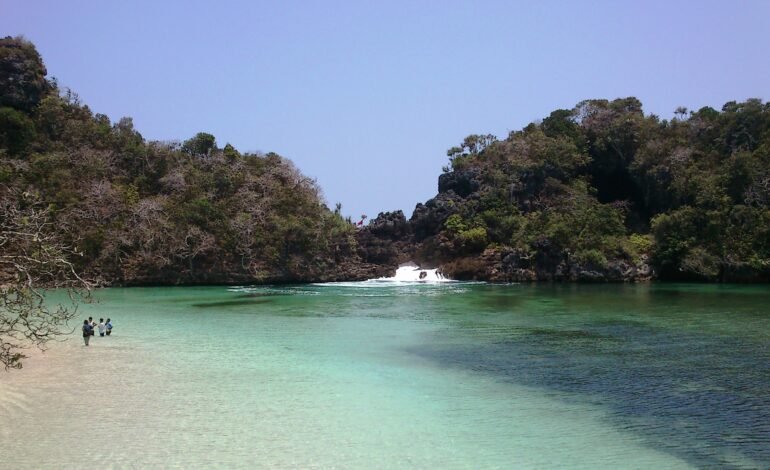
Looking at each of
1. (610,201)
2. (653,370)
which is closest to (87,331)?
→ (653,370)

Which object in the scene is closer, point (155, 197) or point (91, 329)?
point (91, 329)

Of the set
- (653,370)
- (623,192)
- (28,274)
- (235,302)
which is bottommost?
(653,370)

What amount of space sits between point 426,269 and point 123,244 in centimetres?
2408

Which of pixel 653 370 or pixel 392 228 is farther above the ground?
pixel 392 228

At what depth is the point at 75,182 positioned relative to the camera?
46188 mm

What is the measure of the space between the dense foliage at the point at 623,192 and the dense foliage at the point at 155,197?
41.3 ft

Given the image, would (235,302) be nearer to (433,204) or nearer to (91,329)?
(91,329)

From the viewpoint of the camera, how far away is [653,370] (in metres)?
14.9

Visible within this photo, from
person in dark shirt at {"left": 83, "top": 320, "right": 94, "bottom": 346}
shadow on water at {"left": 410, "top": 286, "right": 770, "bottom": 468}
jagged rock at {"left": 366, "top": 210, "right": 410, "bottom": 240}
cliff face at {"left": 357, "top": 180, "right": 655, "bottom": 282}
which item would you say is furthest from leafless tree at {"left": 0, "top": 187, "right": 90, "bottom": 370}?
jagged rock at {"left": 366, "top": 210, "right": 410, "bottom": 240}

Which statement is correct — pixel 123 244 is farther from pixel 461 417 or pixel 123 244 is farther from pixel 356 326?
pixel 461 417

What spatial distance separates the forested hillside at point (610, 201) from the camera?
43.2 meters

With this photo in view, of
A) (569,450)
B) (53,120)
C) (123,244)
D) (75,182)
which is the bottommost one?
(569,450)

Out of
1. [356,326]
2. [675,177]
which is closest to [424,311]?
[356,326]

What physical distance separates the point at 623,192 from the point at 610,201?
5.17 feet
